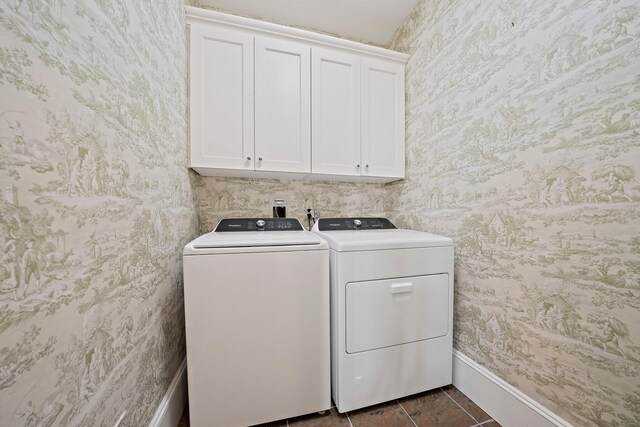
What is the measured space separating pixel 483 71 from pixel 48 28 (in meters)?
1.73

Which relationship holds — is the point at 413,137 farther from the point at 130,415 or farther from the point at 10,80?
the point at 130,415

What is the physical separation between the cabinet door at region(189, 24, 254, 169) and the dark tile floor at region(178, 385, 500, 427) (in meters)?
1.51

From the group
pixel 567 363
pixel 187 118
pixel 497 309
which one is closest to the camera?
pixel 567 363

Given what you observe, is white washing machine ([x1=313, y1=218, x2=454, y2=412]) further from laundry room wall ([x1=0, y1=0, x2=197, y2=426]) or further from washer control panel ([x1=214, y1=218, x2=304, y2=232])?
laundry room wall ([x1=0, y1=0, x2=197, y2=426])

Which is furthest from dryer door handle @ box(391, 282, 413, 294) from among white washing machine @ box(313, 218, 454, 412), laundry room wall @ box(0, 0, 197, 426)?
laundry room wall @ box(0, 0, 197, 426)

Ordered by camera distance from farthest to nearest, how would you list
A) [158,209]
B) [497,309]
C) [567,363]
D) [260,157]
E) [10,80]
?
[260,157]
[497,309]
[158,209]
[567,363]
[10,80]

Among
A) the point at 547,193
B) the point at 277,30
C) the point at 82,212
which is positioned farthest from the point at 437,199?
the point at 82,212

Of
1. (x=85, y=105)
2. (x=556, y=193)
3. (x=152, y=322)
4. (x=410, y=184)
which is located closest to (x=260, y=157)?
(x=85, y=105)

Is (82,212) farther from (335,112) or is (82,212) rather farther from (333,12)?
(333,12)

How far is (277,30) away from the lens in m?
1.50

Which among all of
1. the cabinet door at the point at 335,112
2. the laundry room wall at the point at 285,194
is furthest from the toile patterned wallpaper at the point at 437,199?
the cabinet door at the point at 335,112

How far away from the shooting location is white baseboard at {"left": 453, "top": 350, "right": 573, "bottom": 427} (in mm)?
958

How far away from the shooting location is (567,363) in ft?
2.91

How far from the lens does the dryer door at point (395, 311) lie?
112 cm
